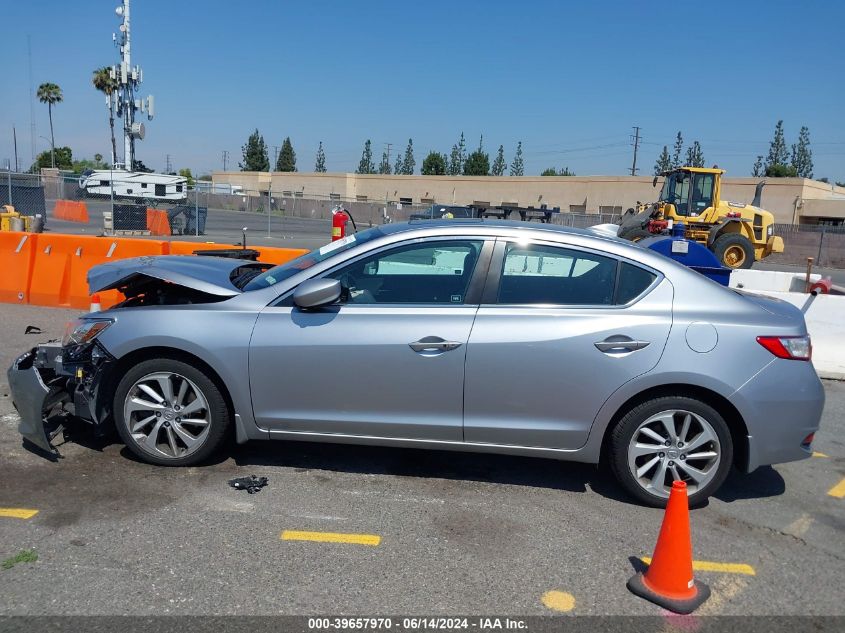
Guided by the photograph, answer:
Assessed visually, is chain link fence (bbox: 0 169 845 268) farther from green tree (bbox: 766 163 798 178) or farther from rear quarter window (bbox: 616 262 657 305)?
green tree (bbox: 766 163 798 178)

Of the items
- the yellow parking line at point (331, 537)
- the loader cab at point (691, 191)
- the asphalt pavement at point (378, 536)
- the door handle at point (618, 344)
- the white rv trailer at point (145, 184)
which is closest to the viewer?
the asphalt pavement at point (378, 536)

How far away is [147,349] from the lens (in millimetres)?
4242

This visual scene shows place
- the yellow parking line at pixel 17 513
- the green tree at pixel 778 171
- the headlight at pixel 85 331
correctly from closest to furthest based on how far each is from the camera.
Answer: the yellow parking line at pixel 17 513
the headlight at pixel 85 331
the green tree at pixel 778 171

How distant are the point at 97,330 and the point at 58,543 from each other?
4.55 ft

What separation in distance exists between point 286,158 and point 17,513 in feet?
359

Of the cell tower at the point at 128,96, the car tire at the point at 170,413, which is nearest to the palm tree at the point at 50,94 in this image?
the cell tower at the point at 128,96

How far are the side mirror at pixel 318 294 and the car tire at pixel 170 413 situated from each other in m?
0.79

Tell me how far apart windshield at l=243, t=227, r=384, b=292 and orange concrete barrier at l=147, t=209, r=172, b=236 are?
2357cm

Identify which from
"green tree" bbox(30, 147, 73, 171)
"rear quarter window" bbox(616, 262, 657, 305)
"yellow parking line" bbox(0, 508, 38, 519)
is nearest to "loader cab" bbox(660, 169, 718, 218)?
"rear quarter window" bbox(616, 262, 657, 305)

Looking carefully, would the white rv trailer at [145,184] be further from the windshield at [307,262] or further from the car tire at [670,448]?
the car tire at [670,448]

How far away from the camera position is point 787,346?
3.95m

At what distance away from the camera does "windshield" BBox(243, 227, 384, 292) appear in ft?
14.2

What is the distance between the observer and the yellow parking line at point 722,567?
3471 millimetres

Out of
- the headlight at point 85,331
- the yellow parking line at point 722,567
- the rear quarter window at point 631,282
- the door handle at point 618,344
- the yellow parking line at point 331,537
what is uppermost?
the rear quarter window at point 631,282
